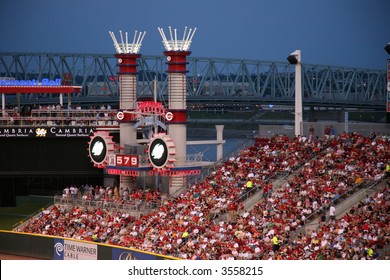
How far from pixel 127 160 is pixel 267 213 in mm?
8107

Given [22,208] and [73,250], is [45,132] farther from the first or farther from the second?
[73,250]

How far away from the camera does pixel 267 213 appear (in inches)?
1143

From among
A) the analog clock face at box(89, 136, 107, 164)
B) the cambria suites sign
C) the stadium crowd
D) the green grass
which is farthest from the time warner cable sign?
the cambria suites sign

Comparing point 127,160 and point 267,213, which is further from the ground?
point 127,160

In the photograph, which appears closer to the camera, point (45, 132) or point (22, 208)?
point (45, 132)

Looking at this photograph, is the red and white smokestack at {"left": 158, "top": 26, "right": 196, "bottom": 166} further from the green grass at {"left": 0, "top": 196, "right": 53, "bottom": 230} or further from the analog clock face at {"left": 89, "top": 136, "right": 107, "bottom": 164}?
the green grass at {"left": 0, "top": 196, "right": 53, "bottom": 230}

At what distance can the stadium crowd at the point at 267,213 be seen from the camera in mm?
26078

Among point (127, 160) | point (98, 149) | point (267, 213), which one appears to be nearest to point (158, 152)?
point (127, 160)

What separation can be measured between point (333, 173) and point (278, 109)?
7359 centimetres

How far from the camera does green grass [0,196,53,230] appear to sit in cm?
4084

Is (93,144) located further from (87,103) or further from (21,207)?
(87,103)

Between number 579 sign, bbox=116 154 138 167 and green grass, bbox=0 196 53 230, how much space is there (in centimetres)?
645
